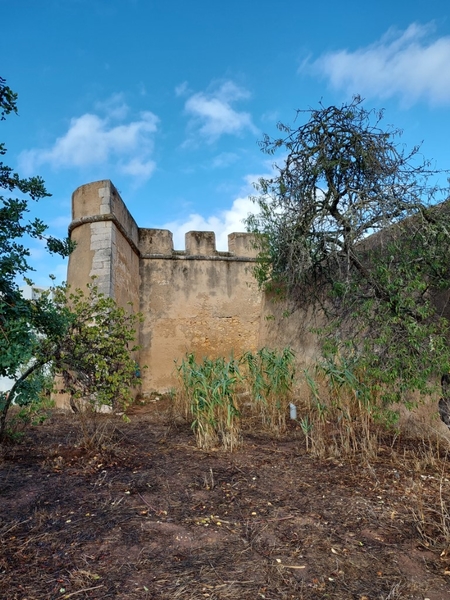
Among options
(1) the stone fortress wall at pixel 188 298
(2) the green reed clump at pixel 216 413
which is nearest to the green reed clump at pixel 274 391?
(2) the green reed clump at pixel 216 413

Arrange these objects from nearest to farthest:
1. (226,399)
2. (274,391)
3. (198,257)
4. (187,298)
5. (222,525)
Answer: (222,525) → (226,399) → (274,391) → (187,298) → (198,257)

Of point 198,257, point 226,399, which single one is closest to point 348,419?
point 226,399

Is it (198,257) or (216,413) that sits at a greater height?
(198,257)

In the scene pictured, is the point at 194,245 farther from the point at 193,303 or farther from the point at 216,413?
the point at 216,413

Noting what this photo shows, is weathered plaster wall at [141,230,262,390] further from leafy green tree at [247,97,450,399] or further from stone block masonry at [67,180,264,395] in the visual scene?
leafy green tree at [247,97,450,399]

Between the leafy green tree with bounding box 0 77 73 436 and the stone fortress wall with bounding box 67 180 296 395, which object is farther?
the stone fortress wall with bounding box 67 180 296 395

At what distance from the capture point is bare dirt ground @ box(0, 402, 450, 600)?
185 cm

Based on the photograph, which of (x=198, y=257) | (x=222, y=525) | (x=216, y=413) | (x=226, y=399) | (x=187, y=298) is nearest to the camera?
(x=222, y=525)

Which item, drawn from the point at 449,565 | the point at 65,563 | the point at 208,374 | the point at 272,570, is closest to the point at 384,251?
the point at 208,374

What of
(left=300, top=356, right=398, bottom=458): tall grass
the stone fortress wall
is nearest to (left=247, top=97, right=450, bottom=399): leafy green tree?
(left=300, top=356, right=398, bottom=458): tall grass

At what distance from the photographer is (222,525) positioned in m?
2.42

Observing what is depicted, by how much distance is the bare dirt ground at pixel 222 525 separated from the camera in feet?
6.08

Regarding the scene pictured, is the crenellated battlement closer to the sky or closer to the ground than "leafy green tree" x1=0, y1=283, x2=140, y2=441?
closer to the sky

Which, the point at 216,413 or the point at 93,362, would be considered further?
the point at 216,413
